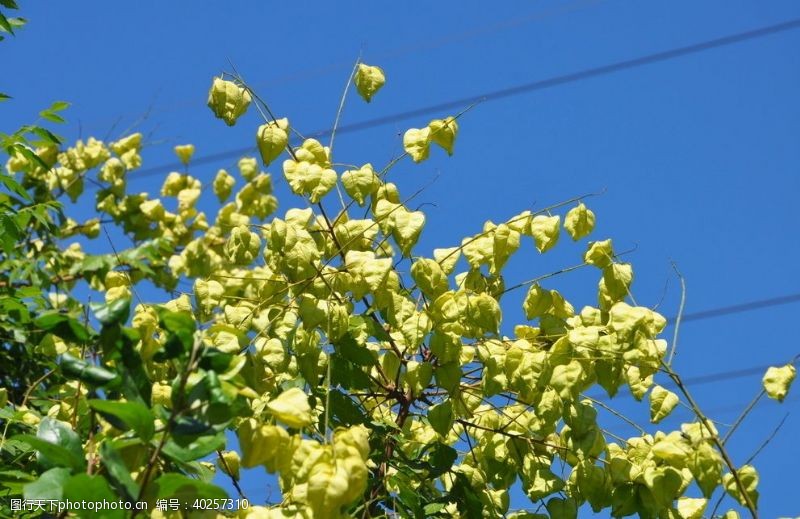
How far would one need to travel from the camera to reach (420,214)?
2111 mm

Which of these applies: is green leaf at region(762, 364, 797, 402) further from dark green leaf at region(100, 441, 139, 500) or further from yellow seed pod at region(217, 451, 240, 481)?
dark green leaf at region(100, 441, 139, 500)

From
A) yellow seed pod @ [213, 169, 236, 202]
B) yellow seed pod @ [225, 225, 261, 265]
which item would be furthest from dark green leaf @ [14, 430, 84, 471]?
yellow seed pod @ [213, 169, 236, 202]

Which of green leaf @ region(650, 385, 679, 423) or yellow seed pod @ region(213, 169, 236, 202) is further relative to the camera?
yellow seed pod @ region(213, 169, 236, 202)

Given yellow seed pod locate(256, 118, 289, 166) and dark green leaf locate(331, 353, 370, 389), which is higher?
yellow seed pod locate(256, 118, 289, 166)

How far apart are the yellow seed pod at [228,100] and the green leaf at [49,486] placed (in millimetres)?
1149

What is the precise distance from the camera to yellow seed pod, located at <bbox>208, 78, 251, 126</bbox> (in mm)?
2248

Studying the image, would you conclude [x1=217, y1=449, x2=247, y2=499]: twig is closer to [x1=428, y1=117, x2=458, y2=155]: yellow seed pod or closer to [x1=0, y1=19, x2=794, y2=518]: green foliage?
[x1=0, y1=19, x2=794, y2=518]: green foliage

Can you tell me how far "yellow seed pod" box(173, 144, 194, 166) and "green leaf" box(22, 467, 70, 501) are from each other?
13.9 feet

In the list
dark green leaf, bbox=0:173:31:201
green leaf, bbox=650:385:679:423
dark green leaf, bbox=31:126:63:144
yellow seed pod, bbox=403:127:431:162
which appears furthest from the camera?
dark green leaf, bbox=31:126:63:144

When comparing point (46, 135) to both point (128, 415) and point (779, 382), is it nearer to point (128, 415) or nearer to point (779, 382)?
point (128, 415)

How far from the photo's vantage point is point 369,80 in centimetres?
239

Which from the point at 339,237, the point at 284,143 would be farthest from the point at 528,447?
the point at 284,143

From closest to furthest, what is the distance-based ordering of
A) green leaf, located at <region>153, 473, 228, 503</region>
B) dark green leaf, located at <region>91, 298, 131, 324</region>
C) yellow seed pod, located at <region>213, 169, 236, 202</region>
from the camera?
dark green leaf, located at <region>91, 298, 131, 324</region> < green leaf, located at <region>153, 473, 228, 503</region> < yellow seed pod, located at <region>213, 169, 236, 202</region>

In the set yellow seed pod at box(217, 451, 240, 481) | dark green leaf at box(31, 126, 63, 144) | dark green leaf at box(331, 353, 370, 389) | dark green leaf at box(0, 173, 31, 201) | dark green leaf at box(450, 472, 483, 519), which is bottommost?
dark green leaf at box(450, 472, 483, 519)
